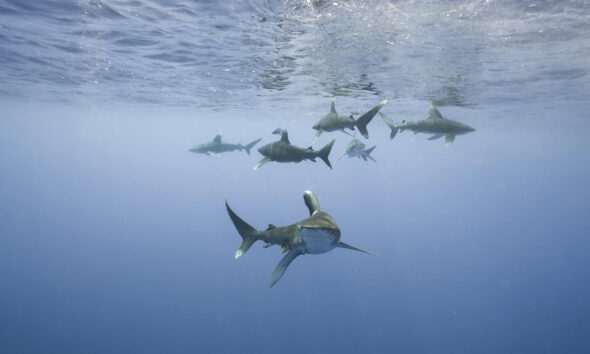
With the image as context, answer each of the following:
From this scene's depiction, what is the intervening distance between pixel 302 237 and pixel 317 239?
0.13m

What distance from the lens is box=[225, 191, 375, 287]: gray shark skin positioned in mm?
2307

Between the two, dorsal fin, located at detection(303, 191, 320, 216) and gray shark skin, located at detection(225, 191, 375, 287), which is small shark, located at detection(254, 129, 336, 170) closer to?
dorsal fin, located at detection(303, 191, 320, 216)

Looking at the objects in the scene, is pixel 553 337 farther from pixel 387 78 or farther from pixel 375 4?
pixel 375 4

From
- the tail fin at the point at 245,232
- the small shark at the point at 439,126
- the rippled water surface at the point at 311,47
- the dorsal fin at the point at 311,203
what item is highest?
the rippled water surface at the point at 311,47

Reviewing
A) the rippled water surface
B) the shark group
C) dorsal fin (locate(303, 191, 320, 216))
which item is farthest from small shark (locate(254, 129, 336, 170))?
the rippled water surface

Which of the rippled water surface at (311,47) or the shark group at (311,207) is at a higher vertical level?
the rippled water surface at (311,47)

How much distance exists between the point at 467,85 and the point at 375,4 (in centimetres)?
1330

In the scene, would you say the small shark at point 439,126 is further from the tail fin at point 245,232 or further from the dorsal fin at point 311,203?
the tail fin at point 245,232

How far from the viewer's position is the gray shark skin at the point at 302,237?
2.31 meters

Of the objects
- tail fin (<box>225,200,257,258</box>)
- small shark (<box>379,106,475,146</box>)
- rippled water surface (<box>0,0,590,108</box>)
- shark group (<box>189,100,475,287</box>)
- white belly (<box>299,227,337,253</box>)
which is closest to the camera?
white belly (<box>299,227,337,253</box>)

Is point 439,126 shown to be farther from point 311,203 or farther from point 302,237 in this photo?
point 302,237

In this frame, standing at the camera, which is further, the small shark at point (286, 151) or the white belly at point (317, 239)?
the small shark at point (286, 151)

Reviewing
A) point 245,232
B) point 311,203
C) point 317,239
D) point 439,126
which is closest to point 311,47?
point 439,126

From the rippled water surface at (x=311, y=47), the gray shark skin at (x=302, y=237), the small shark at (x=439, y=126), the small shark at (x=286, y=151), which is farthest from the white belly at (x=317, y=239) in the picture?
the rippled water surface at (x=311, y=47)
